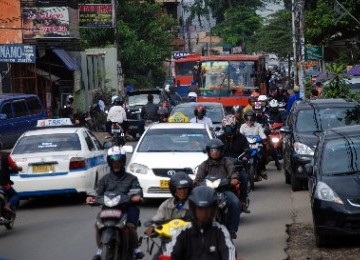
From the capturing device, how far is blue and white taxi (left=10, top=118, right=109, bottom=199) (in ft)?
58.4

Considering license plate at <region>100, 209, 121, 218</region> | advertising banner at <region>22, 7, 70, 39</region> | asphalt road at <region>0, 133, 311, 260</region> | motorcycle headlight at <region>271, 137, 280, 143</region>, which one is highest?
advertising banner at <region>22, 7, 70, 39</region>

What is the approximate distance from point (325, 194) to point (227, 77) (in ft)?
90.8

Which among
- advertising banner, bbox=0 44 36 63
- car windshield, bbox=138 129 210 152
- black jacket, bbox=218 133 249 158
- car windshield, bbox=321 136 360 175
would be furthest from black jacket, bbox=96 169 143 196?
advertising banner, bbox=0 44 36 63

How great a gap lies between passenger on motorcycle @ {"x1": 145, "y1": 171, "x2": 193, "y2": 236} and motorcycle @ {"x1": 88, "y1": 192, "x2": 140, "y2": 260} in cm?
115

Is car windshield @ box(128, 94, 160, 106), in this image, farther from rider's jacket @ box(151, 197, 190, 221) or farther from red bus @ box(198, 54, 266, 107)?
rider's jacket @ box(151, 197, 190, 221)

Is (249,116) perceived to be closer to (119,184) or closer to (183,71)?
(119,184)

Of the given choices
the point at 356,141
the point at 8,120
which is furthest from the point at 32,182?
the point at 8,120

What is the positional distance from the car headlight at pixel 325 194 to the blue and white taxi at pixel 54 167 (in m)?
6.33

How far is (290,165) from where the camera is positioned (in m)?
19.5

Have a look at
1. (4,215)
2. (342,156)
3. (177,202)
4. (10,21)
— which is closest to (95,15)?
(10,21)

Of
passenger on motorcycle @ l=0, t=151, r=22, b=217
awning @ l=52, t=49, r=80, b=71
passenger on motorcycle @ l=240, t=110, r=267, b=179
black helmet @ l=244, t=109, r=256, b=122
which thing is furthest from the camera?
awning @ l=52, t=49, r=80, b=71

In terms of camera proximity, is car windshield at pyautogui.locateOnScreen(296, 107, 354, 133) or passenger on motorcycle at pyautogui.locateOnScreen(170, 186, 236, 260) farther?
car windshield at pyautogui.locateOnScreen(296, 107, 354, 133)

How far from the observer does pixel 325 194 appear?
12.5 meters

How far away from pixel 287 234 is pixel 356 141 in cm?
181
